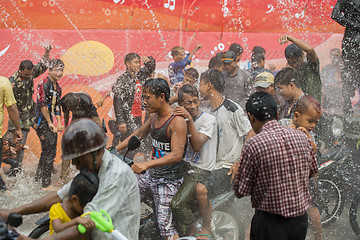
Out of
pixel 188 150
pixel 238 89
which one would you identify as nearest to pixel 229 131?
pixel 188 150

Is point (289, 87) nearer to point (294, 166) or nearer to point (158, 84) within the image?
point (158, 84)

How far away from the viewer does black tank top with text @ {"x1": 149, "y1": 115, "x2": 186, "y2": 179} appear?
12.5 ft

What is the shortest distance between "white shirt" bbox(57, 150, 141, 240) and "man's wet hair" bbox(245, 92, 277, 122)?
988 mm

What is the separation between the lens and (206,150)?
4.31 metres

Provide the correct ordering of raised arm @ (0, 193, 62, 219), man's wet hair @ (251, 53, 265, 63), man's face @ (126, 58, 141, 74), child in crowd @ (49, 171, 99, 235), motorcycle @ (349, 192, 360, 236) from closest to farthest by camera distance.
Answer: child in crowd @ (49, 171, 99, 235)
raised arm @ (0, 193, 62, 219)
motorcycle @ (349, 192, 360, 236)
man's face @ (126, 58, 141, 74)
man's wet hair @ (251, 53, 265, 63)

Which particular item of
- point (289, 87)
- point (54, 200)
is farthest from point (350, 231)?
point (54, 200)

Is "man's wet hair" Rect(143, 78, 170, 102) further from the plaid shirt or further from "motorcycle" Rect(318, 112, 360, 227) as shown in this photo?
"motorcycle" Rect(318, 112, 360, 227)

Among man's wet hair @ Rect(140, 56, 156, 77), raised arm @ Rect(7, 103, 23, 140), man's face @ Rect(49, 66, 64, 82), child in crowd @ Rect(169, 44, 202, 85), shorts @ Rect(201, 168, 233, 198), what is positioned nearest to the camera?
shorts @ Rect(201, 168, 233, 198)

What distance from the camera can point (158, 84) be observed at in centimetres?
382

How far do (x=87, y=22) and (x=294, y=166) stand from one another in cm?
776

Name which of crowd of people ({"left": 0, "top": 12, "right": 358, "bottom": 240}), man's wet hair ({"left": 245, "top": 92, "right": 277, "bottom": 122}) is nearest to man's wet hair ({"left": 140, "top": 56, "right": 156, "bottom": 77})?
crowd of people ({"left": 0, "top": 12, "right": 358, "bottom": 240})

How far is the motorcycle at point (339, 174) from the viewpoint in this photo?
493cm

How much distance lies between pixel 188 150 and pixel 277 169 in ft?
5.28

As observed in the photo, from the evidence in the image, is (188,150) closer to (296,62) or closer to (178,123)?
(178,123)
